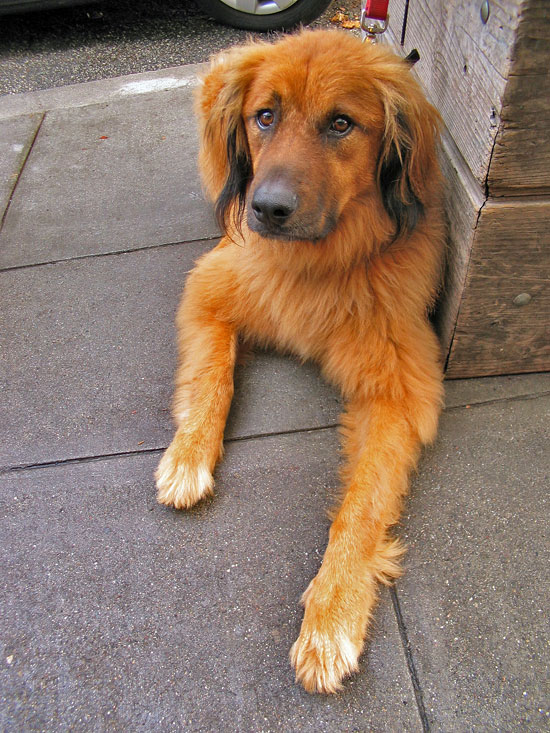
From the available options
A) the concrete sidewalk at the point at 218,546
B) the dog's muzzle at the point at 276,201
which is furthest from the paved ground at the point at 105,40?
the dog's muzzle at the point at 276,201

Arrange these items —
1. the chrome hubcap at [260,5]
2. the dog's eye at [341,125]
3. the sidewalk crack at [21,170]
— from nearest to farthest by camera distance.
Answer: the dog's eye at [341,125] < the sidewalk crack at [21,170] < the chrome hubcap at [260,5]

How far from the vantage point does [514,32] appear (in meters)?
1.91

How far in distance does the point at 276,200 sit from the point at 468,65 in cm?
99

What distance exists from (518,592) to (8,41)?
7002 mm

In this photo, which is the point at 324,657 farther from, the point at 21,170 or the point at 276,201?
the point at 21,170

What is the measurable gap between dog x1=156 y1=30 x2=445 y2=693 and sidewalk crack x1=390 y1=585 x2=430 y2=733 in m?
0.09

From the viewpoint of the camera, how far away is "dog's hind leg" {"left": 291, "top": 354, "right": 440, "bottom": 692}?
1.94 m

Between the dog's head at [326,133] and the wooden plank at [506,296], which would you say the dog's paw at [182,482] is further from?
the wooden plank at [506,296]

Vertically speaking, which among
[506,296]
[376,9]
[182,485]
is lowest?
[182,485]

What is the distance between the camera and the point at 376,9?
3207 mm

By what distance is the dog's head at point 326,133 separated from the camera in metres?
2.20

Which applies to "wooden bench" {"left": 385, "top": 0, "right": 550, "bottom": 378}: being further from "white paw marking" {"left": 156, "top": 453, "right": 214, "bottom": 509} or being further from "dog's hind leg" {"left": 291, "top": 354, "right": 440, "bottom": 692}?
"white paw marking" {"left": 156, "top": 453, "right": 214, "bottom": 509}

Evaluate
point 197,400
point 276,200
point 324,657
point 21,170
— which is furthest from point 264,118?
point 21,170

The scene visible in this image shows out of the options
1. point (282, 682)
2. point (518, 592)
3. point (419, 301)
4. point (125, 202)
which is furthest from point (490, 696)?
point (125, 202)
